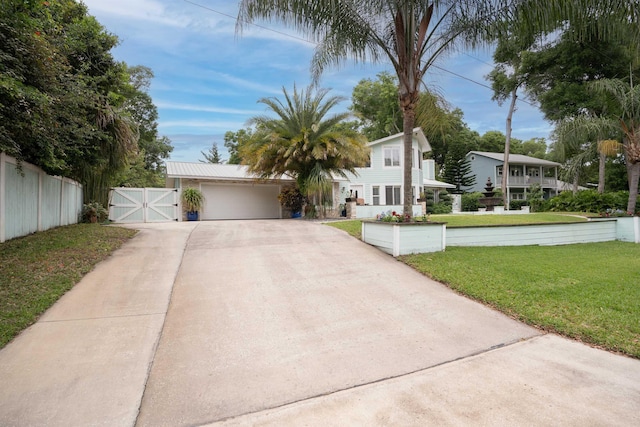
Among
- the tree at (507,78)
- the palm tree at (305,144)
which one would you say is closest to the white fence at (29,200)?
the palm tree at (305,144)

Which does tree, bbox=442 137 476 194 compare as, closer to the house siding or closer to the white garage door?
the house siding

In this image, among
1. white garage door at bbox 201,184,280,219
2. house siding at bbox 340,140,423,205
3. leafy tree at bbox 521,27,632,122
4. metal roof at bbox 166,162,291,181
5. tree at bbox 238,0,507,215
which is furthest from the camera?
house siding at bbox 340,140,423,205

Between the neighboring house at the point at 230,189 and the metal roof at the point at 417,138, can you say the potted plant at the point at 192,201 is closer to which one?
the neighboring house at the point at 230,189

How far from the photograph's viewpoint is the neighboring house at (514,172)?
33.9m

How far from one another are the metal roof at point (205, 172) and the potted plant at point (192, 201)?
2.56 ft

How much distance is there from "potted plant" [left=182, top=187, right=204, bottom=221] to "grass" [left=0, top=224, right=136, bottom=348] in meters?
7.45

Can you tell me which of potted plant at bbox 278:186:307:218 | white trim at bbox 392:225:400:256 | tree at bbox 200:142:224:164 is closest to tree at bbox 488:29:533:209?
potted plant at bbox 278:186:307:218

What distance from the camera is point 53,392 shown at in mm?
2738

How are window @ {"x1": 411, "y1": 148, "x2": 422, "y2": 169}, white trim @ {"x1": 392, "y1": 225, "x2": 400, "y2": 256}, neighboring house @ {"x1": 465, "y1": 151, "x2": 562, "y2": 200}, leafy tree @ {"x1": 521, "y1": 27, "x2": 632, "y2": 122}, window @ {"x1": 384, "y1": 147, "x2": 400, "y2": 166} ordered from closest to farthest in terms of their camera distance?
1. white trim @ {"x1": 392, "y1": 225, "x2": 400, "y2": 256}
2. leafy tree @ {"x1": 521, "y1": 27, "x2": 632, "y2": 122}
3. window @ {"x1": 411, "y1": 148, "x2": 422, "y2": 169}
4. window @ {"x1": 384, "y1": 147, "x2": 400, "y2": 166}
5. neighboring house @ {"x1": 465, "y1": 151, "x2": 562, "y2": 200}

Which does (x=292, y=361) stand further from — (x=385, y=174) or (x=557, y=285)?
(x=385, y=174)

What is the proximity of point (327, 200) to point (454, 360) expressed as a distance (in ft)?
42.1

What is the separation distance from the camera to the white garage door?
1784 cm

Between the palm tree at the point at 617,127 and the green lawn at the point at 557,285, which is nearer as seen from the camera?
the green lawn at the point at 557,285

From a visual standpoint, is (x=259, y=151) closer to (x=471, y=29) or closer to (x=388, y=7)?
(x=388, y=7)
